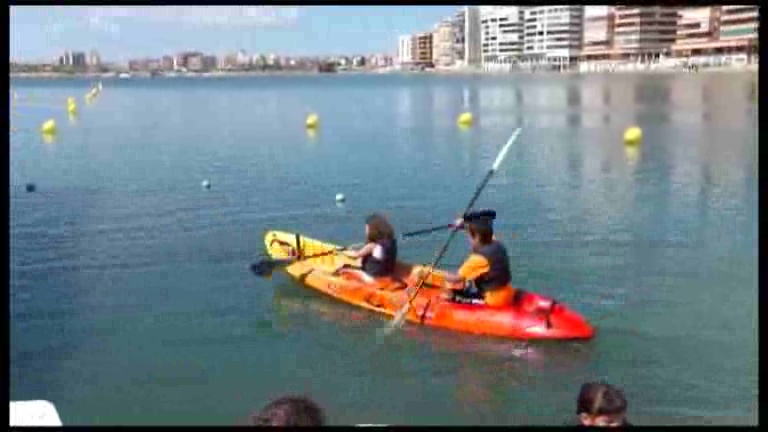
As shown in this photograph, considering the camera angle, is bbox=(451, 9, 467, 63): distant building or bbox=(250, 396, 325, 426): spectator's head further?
bbox=(451, 9, 467, 63): distant building

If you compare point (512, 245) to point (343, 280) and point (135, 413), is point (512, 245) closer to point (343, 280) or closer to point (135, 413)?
point (343, 280)

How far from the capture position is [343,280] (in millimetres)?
6988

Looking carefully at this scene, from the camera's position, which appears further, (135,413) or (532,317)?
(532,317)

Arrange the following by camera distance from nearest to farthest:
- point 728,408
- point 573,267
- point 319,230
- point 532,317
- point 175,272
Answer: point 728,408, point 532,317, point 573,267, point 175,272, point 319,230

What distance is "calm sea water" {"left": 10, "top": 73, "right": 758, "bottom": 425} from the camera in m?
5.66

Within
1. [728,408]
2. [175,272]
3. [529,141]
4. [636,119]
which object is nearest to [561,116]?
[636,119]

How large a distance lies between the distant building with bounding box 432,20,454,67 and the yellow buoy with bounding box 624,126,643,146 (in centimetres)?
1134

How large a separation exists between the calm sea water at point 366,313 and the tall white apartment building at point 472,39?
65 cm

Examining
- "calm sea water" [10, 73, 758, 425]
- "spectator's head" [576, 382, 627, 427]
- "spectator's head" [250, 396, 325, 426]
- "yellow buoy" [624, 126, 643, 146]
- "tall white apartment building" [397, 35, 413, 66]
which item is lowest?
"calm sea water" [10, 73, 758, 425]

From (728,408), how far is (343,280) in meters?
2.84

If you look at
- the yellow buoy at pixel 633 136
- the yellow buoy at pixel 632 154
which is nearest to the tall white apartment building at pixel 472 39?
the yellow buoy at pixel 632 154

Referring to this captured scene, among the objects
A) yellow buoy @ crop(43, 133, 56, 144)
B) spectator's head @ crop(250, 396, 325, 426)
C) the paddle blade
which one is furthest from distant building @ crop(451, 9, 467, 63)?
yellow buoy @ crop(43, 133, 56, 144)

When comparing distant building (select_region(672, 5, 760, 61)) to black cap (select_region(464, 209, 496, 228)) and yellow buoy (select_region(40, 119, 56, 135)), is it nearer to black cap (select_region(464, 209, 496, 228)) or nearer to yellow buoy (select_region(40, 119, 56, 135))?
black cap (select_region(464, 209, 496, 228))

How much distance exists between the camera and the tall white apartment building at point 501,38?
147 inches
